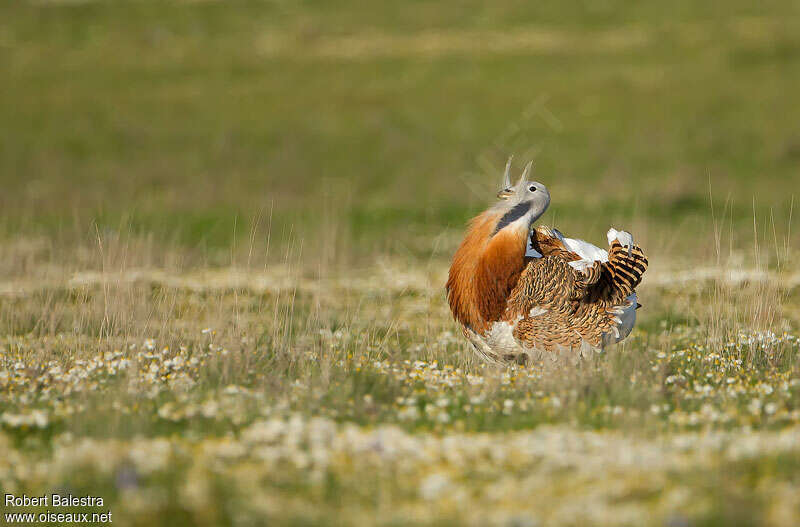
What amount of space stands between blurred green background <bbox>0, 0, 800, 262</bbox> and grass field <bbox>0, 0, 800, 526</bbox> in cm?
21

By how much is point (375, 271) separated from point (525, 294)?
865cm

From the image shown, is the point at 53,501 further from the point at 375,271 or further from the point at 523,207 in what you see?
the point at 375,271

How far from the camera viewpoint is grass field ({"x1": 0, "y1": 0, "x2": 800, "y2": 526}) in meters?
6.65

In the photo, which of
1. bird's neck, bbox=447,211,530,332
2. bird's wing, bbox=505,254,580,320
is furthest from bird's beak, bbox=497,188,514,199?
bird's wing, bbox=505,254,580,320

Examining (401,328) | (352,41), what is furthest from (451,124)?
(401,328)

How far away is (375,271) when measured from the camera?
18406 mm

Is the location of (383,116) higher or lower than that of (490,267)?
higher

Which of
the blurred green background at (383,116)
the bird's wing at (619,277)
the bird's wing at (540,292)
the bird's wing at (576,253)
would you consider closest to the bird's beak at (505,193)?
the bird's wing at (540,292)

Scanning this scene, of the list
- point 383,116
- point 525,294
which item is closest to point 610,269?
point 525,294

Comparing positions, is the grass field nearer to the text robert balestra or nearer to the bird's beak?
the text robert balestra

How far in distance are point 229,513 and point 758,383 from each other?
5.51 meters

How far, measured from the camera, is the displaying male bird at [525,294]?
32.4 feet

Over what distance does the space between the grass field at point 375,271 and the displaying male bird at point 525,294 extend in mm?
377

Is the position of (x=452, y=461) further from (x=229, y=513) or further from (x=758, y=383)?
(x=758, y=383)
